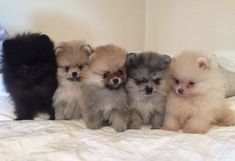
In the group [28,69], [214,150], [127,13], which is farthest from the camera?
[127,13]

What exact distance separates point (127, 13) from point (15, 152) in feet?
5.87

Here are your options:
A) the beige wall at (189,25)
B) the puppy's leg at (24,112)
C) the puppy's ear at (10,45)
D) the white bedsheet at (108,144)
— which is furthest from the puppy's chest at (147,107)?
the beige wall at (189,25)

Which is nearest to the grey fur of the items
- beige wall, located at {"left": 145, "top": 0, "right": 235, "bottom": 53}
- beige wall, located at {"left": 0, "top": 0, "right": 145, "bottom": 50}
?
beige wall, located at {"left": 0, "top": 0, "right": 145, "bottom": 50}

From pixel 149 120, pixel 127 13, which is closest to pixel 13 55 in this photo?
pixel 149 120

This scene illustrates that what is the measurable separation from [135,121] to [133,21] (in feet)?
4.64

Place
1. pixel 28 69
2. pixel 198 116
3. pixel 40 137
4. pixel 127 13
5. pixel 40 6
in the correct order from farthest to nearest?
pixel 127 13 < pixel 40 6 < pixel 28 69 < pixel 198 116 < pixel 40 137

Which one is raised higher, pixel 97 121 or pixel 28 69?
pixel 28 69

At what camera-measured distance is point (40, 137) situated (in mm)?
1410

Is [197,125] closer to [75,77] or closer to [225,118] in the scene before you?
[225,118]

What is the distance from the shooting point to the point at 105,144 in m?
1.34

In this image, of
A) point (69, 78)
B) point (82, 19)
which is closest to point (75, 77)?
point (69, 78)

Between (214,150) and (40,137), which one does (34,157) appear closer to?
(40,137)

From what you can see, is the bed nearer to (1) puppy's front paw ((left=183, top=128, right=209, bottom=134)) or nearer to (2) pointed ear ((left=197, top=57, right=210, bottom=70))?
(1) puppy's front paw ((left=183, top=128, right=209, bottom=134))

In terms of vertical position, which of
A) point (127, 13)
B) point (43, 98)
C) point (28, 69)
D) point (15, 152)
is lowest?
point (15, 152)
